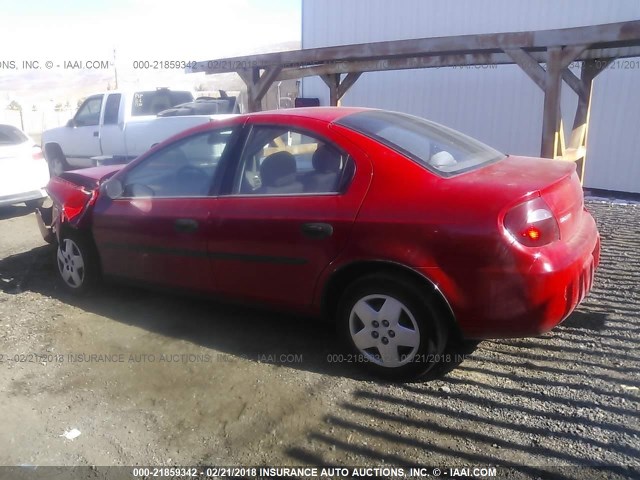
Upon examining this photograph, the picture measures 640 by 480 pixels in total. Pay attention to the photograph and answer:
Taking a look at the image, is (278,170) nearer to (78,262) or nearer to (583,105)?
(78,262)

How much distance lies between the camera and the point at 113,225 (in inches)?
172

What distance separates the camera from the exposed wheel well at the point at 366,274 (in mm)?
3062

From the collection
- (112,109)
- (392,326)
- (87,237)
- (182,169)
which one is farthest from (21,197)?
(392,326)

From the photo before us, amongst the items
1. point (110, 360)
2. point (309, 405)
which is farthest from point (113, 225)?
point (309, 405)

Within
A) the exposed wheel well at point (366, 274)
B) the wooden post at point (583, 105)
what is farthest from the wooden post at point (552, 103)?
the exposed wheel well at point (366, 274)

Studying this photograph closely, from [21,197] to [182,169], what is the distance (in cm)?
502

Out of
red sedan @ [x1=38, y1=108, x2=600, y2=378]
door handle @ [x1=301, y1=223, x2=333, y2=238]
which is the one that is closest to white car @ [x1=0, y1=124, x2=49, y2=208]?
red sedan @ [x1=38, y1=108, x2=600, y2=378]

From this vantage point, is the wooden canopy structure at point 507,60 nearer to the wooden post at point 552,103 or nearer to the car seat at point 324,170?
the wooden post at point 552,103

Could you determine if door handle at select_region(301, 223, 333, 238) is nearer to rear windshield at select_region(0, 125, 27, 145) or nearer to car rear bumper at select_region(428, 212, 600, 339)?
car rear bumper at select_region(428, 212, 600, 339)

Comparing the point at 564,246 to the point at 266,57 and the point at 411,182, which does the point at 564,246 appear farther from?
the point at 266,57

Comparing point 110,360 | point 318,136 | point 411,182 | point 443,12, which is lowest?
point 110,360

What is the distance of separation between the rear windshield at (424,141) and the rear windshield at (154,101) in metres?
7.17

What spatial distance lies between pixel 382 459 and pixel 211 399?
1.10 meters

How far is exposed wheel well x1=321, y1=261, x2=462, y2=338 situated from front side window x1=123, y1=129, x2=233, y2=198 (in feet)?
3.72
